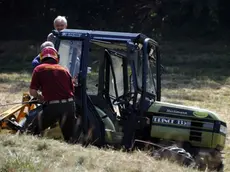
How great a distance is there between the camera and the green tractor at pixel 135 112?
775 centimetres

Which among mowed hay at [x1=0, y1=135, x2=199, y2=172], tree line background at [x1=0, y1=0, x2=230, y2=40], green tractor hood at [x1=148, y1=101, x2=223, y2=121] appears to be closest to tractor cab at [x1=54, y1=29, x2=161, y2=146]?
green tractor hood at [x1=148, y1=101, x2=223, y2=121]

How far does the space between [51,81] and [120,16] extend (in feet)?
80.9

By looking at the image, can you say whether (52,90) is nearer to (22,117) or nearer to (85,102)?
(85,102)

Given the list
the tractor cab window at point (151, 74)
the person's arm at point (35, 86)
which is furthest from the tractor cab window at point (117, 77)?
the person's arm at point (35, 86)

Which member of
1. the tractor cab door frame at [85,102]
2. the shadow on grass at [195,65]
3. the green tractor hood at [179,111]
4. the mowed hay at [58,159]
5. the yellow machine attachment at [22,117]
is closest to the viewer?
the mowed hay at [58,159]

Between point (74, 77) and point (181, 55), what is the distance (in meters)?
18.5

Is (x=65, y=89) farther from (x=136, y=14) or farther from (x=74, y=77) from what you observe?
(x=136, y=14)

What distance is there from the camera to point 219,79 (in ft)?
67.6

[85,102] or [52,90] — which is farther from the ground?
[52,90]

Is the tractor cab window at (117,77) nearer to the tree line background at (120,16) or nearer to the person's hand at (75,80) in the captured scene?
the person's hand at (75,80)

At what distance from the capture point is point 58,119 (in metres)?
7.41

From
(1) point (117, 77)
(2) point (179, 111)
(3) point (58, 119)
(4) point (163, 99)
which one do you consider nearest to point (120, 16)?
(4) point (163, 99)

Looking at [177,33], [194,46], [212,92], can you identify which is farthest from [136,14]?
[212,92]

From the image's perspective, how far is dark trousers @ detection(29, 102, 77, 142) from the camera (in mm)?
7344
